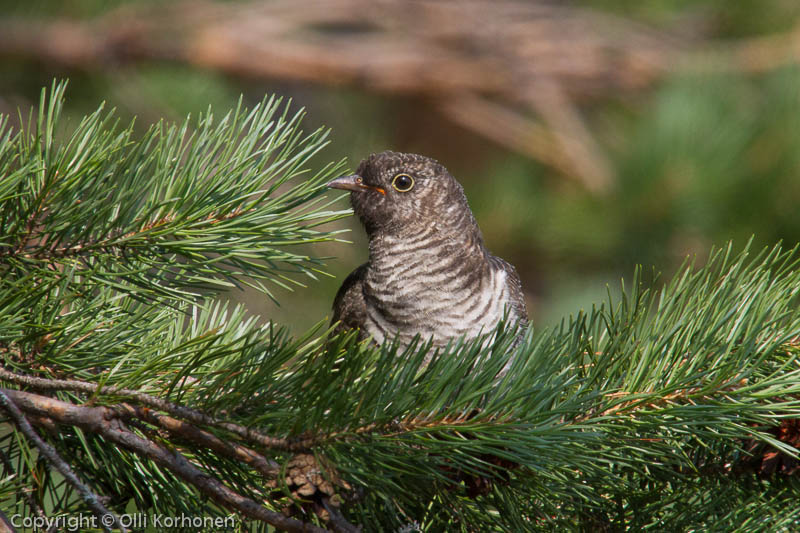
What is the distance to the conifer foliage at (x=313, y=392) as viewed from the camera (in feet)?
3.55

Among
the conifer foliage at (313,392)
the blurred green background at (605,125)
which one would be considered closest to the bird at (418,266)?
the conifer foliage at (313,392)

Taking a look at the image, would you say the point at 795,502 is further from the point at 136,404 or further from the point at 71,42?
the point at 71,42

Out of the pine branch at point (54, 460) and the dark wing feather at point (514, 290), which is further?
the dark wing feather at point (514, 290)

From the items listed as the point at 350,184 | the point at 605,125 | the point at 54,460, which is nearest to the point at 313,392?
the point at 54,460

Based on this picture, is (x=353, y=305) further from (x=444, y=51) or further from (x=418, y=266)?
(x=444, y=51)

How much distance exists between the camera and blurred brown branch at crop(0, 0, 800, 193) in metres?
4.53

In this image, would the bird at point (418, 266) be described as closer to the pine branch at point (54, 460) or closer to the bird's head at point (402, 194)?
the bird's head at point (402, 194)

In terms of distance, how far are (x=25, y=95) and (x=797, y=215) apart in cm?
463

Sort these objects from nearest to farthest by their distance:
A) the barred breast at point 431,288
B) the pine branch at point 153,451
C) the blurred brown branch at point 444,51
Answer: the pine branch at point 153,451, the barred breast at point 431,288, the blurred brown branch at point 444,51

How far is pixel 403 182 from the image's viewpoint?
7.45ft

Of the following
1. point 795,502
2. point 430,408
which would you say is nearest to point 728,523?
point 795,502

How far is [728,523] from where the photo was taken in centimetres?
129

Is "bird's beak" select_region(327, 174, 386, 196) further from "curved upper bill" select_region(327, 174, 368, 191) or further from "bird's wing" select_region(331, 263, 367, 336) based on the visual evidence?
"bird's wing" select_region(331, 263, 367, 336)

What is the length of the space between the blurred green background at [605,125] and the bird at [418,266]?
6.36ft
